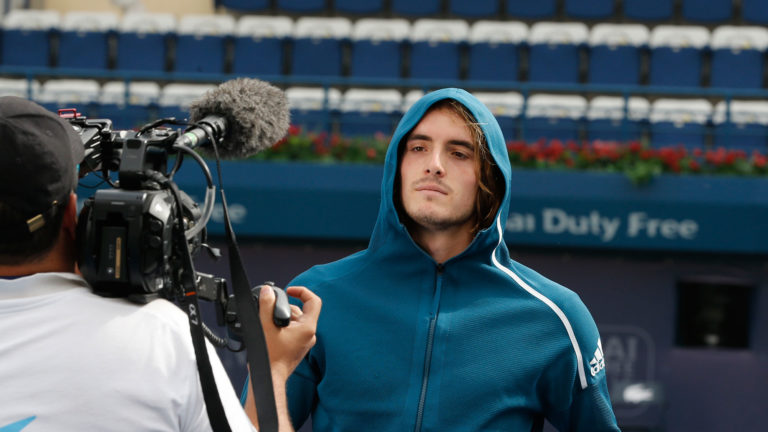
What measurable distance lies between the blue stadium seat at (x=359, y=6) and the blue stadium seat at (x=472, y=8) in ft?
3.13

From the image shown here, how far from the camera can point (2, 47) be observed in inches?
416

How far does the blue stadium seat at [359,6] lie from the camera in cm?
1165

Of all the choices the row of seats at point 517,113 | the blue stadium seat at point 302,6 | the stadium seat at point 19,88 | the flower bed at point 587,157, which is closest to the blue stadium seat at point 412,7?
the blue stadium seat at point 302,6

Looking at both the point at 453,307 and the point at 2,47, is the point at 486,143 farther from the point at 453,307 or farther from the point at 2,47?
the point at 2,47

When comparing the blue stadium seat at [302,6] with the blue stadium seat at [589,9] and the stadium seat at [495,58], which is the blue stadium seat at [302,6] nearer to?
the stadium seat at [495,58]

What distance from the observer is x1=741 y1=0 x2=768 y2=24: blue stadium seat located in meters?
11.2

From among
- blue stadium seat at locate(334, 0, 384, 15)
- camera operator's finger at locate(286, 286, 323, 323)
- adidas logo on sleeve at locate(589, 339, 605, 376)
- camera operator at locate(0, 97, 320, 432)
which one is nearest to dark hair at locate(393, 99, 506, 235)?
adidas logo on sleeve at locate(589, 339, 605, 376)

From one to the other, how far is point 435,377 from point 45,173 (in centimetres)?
103

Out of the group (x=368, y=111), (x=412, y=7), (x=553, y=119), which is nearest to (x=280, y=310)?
(x=368, y=111)

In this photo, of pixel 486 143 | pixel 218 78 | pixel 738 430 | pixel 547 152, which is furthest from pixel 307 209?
pixel 486 143

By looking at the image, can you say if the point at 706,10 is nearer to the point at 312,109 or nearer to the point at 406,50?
the point at 406,50

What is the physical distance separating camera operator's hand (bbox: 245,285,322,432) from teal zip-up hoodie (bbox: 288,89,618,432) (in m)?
0.38

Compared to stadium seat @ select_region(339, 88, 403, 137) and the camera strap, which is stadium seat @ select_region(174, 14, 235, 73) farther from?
the camera strap

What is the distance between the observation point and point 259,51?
10.4 metres
